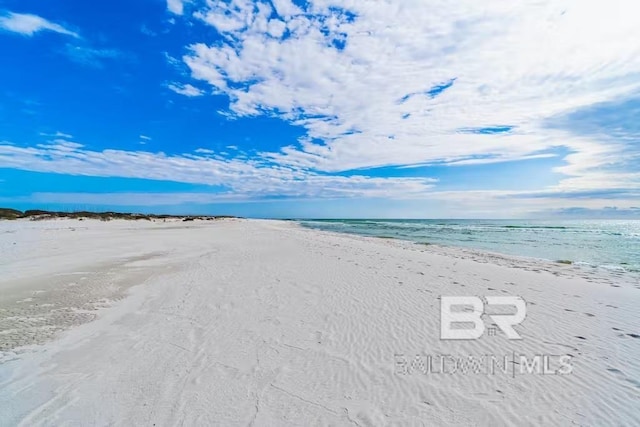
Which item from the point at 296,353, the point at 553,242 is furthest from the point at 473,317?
the point at 553,242

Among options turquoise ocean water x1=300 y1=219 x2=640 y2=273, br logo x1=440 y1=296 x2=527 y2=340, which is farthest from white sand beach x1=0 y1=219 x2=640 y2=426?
turquoise ocean water x1=300 y1=219 x2=640 y2=273

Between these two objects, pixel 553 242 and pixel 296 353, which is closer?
pixel 296 353

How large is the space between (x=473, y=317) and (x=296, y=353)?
4.42 m

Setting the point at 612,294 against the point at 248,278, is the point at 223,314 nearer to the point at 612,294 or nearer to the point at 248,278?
the point at 248,278

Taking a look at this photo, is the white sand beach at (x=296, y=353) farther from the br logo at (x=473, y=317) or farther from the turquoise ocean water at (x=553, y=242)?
the turquoise ocean water at (x=553, y=242)

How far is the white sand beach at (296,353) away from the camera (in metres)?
3.99

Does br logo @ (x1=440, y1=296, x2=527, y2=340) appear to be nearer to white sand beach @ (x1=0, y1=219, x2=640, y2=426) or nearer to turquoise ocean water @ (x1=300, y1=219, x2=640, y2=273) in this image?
white sand beach @ (x1=0, y1=219, x2=640, y2=426)

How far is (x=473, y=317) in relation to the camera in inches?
293

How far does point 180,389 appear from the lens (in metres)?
4.39

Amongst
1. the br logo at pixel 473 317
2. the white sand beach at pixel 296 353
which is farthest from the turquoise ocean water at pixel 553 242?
the br logo at pixel 473 317

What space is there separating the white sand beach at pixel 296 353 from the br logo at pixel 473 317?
219 millimetres

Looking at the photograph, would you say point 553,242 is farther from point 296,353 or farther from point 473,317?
point 296,353

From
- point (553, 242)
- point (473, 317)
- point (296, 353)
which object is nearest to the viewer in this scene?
point (296, 353)

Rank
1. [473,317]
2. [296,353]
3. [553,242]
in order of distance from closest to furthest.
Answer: [296,353], [473,317], [553,242]
